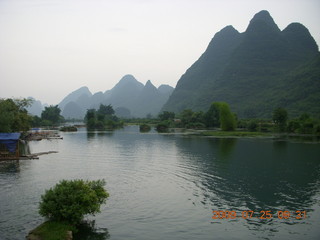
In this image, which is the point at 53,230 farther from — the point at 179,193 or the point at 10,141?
the point at 10,141

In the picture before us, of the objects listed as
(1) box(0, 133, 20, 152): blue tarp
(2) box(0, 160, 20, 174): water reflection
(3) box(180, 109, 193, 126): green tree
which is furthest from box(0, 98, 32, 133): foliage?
(3) box(180, 109, 193, 126): green tree

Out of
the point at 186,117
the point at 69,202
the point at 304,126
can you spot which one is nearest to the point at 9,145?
the point at 69,202

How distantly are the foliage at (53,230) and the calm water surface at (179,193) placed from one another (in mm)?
1418

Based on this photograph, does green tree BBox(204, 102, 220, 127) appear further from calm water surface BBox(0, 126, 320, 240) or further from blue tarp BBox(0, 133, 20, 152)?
blue tarp BBox(0, 133, 20, 152)

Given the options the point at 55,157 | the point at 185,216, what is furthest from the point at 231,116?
the point at 185,216

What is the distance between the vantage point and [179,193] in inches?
1272

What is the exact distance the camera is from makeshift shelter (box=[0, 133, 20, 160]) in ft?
177

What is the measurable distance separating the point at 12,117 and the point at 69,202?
64.9 meters

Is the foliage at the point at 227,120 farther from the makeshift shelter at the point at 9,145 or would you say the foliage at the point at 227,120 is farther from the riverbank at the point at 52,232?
the riverbank at the point at 52,232

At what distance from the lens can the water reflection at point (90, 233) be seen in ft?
68.3

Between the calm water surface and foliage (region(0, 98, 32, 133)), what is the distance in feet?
80.2

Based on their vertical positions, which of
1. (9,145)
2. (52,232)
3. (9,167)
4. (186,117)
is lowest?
(52,232)
